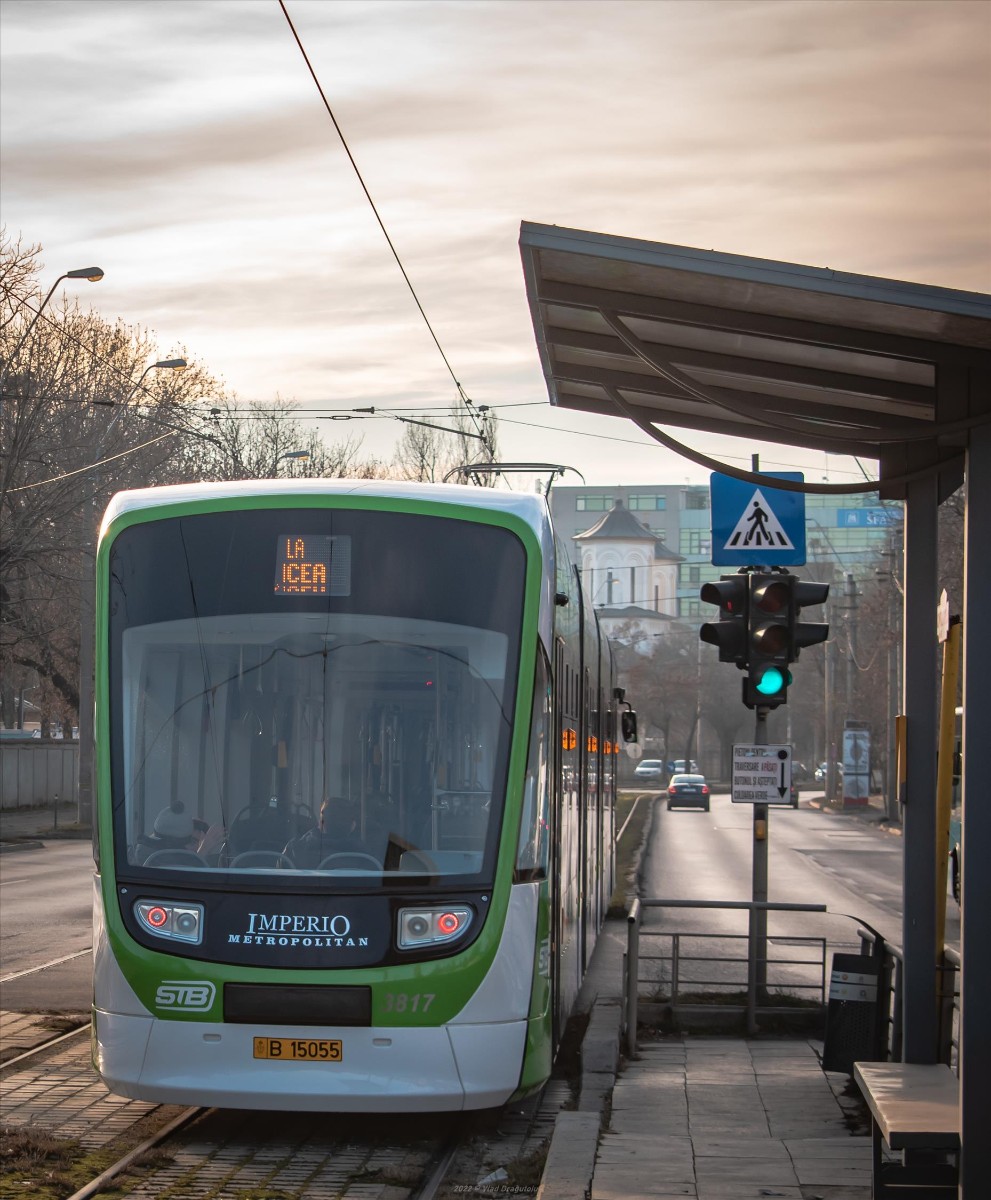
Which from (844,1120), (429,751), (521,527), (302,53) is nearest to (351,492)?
(521,527)

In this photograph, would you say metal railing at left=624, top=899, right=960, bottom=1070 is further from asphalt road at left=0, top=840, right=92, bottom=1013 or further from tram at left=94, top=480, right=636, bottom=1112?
asphalt road at left=0, top=840, right=92, bottom=1013

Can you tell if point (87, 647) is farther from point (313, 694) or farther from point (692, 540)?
point (692, 540)

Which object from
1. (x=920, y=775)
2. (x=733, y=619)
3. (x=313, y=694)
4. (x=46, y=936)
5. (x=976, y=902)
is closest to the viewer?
(x=976, y=902)

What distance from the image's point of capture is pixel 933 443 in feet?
24.5

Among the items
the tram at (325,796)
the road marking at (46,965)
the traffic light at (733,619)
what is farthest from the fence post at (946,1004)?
the road marking at (46,965)

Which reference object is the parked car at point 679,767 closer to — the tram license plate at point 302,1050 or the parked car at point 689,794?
the parked car at point 689,794

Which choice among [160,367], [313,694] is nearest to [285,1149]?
[313,694]

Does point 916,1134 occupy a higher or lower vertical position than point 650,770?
higher

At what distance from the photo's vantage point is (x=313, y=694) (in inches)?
312

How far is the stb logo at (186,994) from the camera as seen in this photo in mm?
7547

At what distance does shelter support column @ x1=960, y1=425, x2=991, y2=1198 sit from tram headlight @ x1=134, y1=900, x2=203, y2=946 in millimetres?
3682

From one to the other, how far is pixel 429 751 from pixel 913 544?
2.37 m

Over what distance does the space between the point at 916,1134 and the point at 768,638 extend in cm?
655

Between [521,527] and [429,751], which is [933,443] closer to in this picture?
[521,527]
